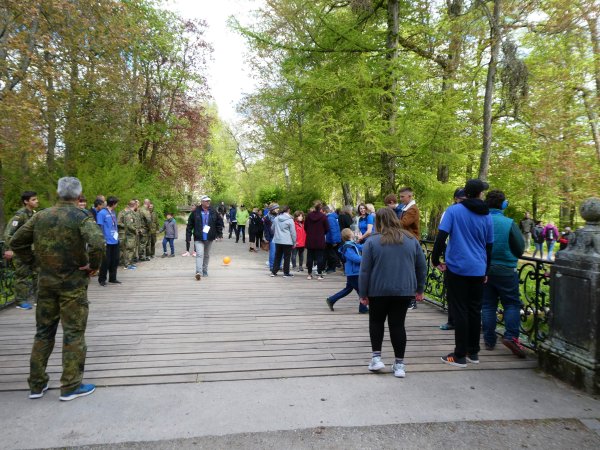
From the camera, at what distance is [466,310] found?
15.1 feet

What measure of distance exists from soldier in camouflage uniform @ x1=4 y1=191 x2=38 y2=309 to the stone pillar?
733 centimetres

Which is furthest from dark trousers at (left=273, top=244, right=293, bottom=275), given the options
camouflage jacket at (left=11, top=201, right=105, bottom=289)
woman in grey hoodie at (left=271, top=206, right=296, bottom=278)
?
camouflage jacket at (left=11, top=201, right=105, bottom=289)

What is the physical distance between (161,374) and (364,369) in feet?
6.96

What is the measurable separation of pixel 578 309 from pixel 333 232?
7.75 meters

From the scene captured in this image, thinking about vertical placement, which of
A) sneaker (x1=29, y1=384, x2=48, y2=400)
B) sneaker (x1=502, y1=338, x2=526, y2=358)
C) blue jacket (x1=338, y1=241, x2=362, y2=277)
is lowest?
sneaker (x1=29, y1=384, x2=48, y2=400)

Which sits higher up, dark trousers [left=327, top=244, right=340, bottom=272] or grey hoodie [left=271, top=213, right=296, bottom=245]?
grey hoodie [left=271, top=213, right=296, bottom=245]

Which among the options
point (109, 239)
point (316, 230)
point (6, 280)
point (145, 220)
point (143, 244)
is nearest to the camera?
point (6, 280)

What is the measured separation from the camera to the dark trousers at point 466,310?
458cm

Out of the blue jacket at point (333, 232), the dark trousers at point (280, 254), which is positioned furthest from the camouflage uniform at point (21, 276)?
the blue jacket at point (333, 232)

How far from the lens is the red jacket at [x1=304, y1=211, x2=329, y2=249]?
10.8 meters

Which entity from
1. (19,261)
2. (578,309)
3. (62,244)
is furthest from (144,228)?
(578,309)

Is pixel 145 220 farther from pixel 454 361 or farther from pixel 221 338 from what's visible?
→ pixel 454 361

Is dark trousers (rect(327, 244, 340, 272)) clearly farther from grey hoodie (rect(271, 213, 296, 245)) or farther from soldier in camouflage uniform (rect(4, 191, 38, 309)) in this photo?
soldier in camouflage uniform (rect(4, 191, 38, 309))

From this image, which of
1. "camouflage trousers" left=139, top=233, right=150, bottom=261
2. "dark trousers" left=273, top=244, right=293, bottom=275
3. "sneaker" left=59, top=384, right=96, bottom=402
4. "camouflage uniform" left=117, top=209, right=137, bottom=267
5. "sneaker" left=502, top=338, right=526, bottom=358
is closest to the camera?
"sneaker" left=59, top=384, right=96, bottom=402
